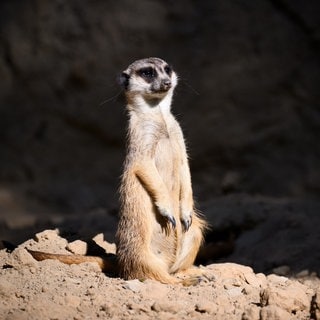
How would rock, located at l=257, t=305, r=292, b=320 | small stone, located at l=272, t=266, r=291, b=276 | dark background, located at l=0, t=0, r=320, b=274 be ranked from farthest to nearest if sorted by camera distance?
dark background, located at l=0, t=0, r=320, b=274 < small stone, located at l=272, t=266, r=291, b=276 < rock, located at l=257, t=305, r=292, b=320

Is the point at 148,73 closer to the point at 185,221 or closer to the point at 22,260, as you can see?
the point at 185,221

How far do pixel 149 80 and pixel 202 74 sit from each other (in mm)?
2821

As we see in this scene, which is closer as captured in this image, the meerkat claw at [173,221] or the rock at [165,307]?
the rock at [165,307]

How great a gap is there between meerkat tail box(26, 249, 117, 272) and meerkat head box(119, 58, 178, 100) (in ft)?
3.06

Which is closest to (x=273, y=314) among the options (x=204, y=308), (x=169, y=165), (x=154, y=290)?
(x=204, y=308)

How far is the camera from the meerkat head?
164 inches

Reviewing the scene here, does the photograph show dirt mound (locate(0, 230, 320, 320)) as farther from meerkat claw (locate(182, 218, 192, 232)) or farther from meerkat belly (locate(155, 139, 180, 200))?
meerkat belly (locate(155, 139, 180, 200))

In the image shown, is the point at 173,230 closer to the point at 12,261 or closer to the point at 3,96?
the point at 12,261

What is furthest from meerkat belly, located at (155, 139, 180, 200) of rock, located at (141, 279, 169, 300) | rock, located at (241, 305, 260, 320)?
rock, located at (241, 305, 260, 320)

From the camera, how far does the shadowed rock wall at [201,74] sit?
696 centimetres

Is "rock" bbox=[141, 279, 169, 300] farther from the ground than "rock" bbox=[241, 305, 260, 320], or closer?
farther from the ground

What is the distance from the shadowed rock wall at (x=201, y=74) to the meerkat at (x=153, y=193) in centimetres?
259

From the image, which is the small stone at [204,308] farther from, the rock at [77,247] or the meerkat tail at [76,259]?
the rock at [77,247]

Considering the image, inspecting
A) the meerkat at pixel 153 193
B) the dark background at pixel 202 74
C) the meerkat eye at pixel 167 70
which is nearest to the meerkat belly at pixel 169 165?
the meerkat at pixel 153 193
